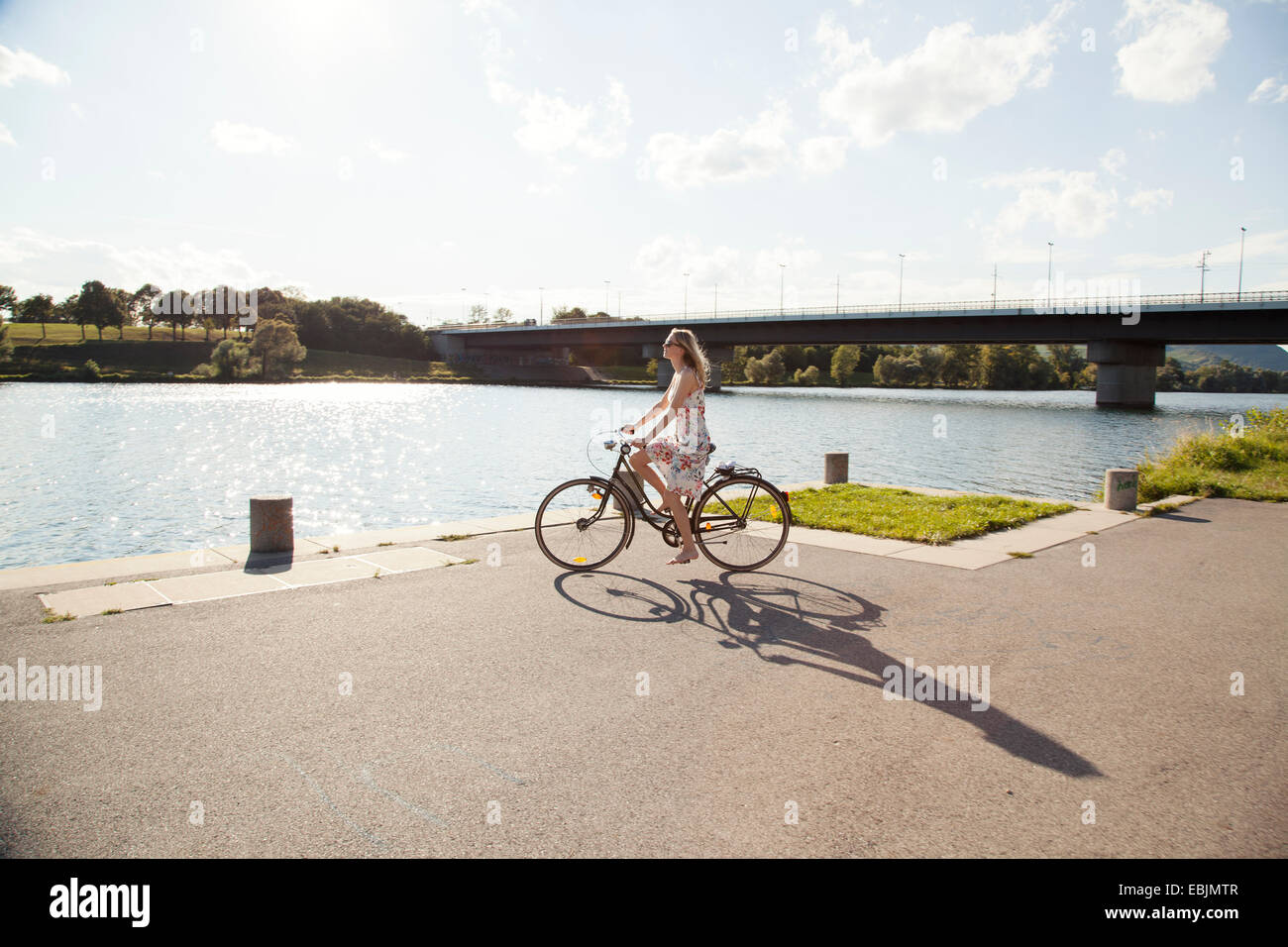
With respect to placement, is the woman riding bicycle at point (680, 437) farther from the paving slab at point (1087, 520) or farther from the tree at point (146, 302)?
the tree at point (146, 302)

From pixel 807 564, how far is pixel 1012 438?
132 feet

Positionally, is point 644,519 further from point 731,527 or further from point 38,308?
point 38,308

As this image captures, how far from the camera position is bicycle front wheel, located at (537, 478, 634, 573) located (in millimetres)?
8148

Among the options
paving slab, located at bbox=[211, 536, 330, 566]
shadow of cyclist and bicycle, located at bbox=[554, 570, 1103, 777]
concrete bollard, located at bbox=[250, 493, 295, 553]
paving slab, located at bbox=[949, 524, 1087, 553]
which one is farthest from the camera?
paving slab, located at bbox=[949, 524, 1087, 553]

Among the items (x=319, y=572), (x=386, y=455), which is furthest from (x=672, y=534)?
(x=386, y=455)

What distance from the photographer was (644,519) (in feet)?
27.2

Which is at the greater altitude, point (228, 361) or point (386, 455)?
point (228, 361)

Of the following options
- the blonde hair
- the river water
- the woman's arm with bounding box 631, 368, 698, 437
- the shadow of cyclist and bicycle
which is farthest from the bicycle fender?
the blonde hair

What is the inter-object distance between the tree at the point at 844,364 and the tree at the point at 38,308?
401 ft

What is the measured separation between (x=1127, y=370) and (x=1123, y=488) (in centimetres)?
6536

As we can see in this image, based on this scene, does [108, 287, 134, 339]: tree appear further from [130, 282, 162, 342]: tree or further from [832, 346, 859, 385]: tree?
[832, 346, 859, 385]: tree

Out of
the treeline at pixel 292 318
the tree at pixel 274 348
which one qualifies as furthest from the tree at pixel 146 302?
the tree at pixel 274 348

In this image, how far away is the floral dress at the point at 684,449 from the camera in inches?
305
